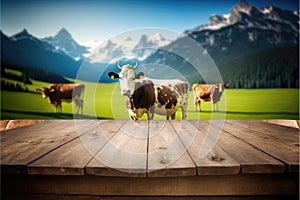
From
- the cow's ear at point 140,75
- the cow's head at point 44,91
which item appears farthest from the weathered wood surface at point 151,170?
the cow's head at point 44,91

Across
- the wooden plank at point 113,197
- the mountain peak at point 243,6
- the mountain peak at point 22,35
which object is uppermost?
the mountain peak at point 243,6

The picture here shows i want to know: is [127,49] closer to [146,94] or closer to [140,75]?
[140,75]

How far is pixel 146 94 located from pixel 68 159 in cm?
148

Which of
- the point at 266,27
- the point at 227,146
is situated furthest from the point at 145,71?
the point at 266,27

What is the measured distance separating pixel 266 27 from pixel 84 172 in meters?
4.08

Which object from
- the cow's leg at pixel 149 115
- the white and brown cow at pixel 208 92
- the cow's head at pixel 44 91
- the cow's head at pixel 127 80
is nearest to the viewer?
the cow's head at pixel 127 80

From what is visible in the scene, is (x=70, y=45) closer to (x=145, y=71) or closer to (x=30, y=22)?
(x=30, y=22)

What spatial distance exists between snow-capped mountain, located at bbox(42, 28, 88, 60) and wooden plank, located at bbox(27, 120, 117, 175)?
309 centimetres

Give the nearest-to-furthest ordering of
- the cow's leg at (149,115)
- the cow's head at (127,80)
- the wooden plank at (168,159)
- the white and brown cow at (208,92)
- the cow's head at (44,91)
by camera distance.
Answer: the wooden plank at (168,159)
the cow's head at (127,80)
the cow's leg at (149,115)
the white and brown cow at (208,92)
the cow's head at (44,91)

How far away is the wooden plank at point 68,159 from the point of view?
56 centimetres

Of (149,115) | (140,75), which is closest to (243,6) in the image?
(140,75)

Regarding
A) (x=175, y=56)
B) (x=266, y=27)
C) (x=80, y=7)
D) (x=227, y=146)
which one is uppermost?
(x=80, y=7)

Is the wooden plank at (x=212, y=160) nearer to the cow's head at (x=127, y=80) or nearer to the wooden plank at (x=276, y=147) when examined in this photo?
the wooden plank at (x=276, y=147)

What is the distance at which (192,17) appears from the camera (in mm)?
3518
